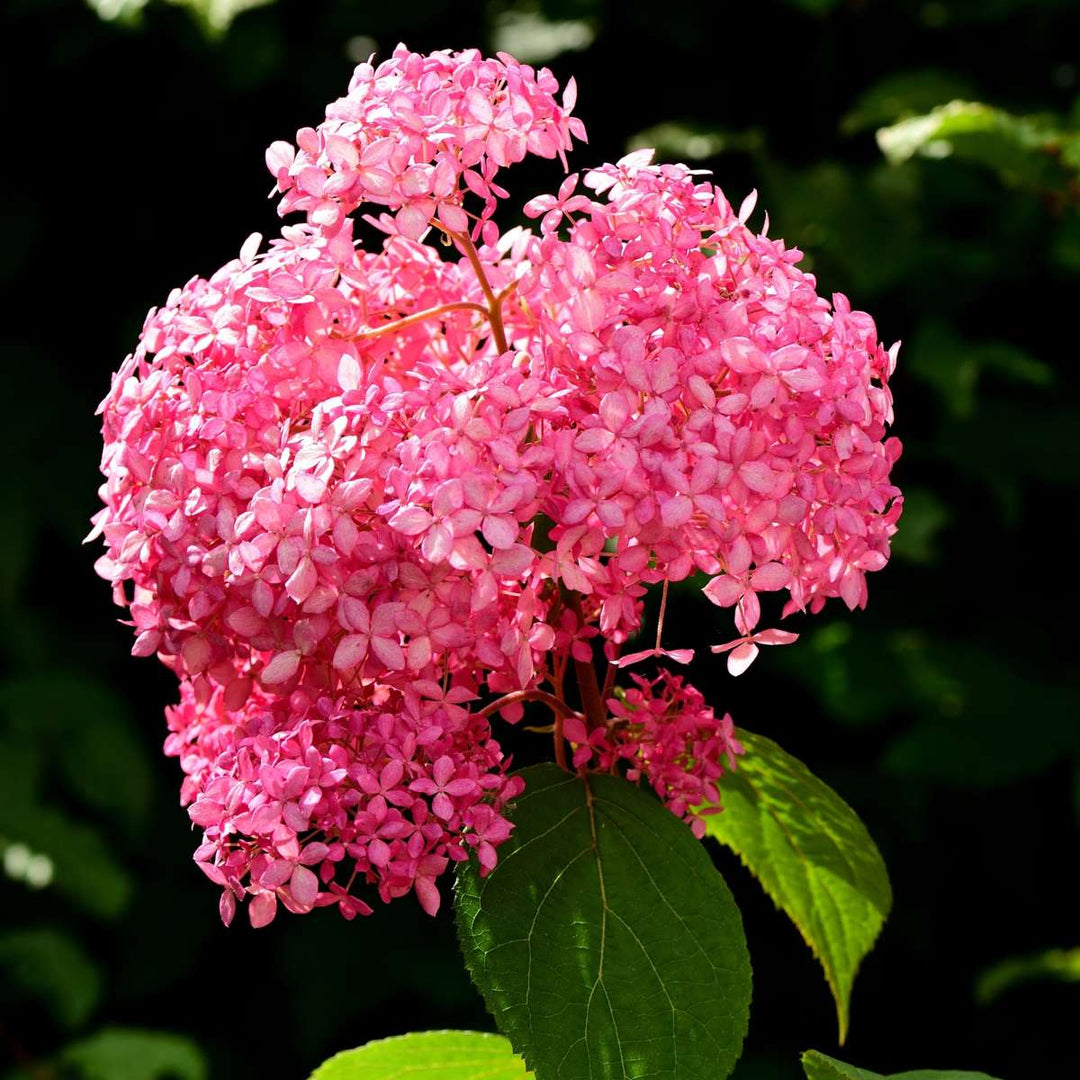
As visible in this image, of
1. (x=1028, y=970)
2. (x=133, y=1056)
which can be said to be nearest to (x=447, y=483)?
(x=1028, y=970)

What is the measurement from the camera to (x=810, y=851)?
112 centimetres

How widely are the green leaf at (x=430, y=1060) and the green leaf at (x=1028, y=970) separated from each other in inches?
60.4

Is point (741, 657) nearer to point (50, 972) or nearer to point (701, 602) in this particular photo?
point (701, 602)

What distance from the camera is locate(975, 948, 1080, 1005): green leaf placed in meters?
2.46

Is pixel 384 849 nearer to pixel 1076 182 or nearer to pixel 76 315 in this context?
pixel 1076 182

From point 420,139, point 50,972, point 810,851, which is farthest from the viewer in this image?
point 50,972

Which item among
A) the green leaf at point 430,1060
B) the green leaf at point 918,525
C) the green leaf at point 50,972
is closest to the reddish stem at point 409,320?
the green leaf at point 430,1060

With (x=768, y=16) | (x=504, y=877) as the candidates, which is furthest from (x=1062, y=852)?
(x=504, y=877)

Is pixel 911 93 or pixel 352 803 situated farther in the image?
pixel 911 93

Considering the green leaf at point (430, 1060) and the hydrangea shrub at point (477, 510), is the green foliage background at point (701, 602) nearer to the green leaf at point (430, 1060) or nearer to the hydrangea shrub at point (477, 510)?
the green leaf at point (430, 1060)

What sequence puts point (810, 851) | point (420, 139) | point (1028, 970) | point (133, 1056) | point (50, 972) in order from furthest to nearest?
1. point (50, 972)
2. point (133, 1056)
3. point (1028, 970)
4. point (810, 851)
5. point (420, 139)

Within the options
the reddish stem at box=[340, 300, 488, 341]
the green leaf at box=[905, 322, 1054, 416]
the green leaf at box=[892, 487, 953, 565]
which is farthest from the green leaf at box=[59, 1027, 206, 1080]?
the reddish stem at box=[340, 300, 488, 341]

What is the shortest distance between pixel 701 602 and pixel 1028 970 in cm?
84

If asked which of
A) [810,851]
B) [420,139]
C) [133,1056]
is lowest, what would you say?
[133,1056]
